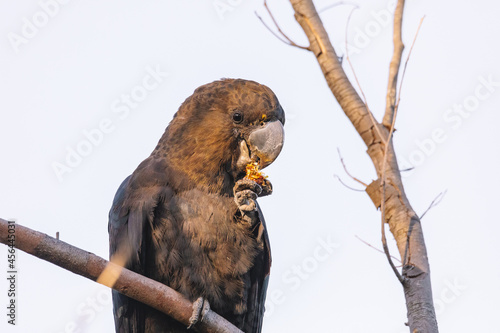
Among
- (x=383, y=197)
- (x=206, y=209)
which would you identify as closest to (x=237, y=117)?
(x=206, y=209)

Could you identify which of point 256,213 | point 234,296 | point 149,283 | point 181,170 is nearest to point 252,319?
point 234,296

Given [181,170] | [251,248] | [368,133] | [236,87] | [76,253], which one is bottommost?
[76,253]

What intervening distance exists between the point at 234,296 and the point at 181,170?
42.4 inches

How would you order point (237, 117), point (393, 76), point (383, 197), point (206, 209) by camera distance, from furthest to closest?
point (237, 117) < point (393, 76) < point (206, 209) < point (383, 197)

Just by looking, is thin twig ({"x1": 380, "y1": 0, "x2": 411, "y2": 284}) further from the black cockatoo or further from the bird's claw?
the bird's claw

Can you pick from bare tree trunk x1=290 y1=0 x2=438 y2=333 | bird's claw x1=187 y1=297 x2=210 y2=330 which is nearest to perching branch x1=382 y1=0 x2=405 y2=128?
bare tree trunk x1=290 y1=0 x2=438 y2=333

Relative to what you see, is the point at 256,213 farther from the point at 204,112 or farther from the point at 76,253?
the point at 76,253

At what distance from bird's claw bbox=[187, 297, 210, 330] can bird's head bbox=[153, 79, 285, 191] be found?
3.11 ft

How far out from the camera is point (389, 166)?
450cm

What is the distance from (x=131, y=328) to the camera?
471 centimetres

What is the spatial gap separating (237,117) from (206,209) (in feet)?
2.72

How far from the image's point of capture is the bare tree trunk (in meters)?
3.66

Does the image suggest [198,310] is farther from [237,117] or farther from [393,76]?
[393,76]

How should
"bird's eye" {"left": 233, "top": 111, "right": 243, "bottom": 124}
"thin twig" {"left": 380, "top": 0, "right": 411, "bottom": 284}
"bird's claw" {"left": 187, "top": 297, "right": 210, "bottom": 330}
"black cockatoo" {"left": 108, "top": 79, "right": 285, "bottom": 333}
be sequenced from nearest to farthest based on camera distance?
"thin twig" {"left": 380, "top": 0, "right": 411, "bottom": 284} < "bird's claw" {"left": 187, "top": 297, "right": 210, "bottom": 330} < "black cockatoo" {"left": 108, "top": 79, "right": 285, "bottom": 333} < "bird's eye" {"left": 233, "top": 111, "right": 243, "bottom": 124}
